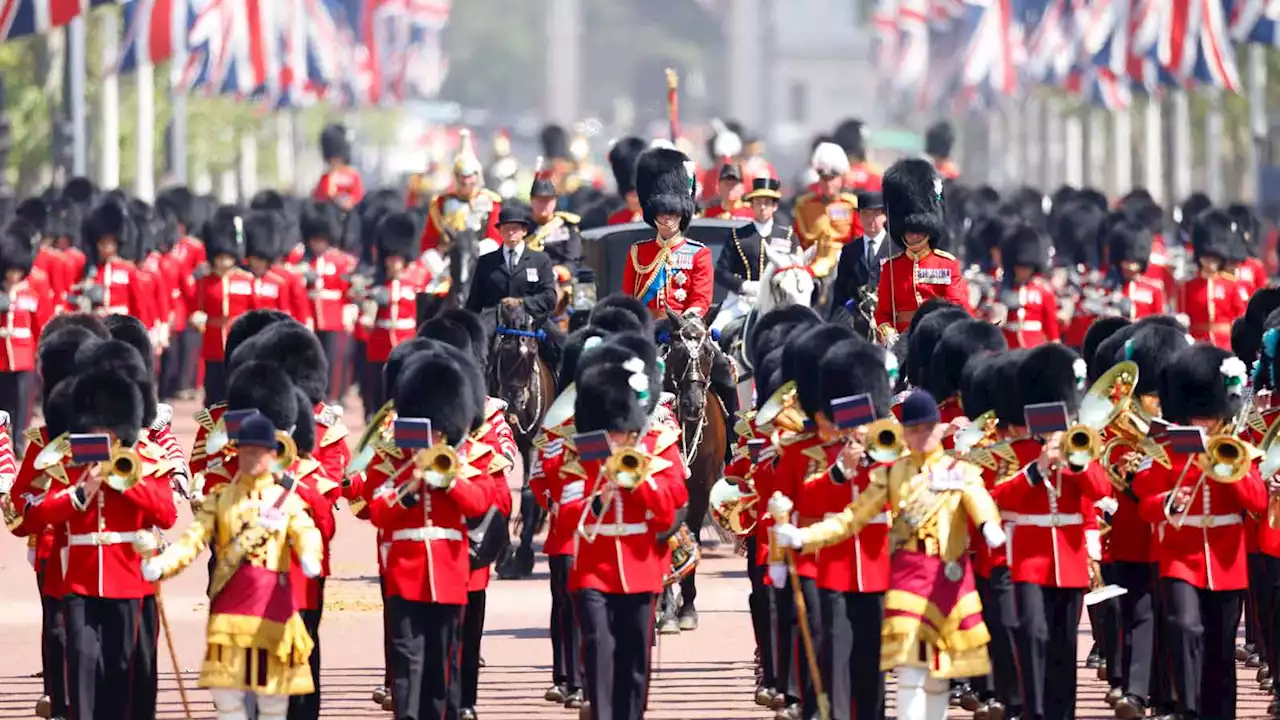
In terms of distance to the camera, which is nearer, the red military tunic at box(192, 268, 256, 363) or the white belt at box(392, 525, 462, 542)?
the white belt at box(392, 525, 462, 542)

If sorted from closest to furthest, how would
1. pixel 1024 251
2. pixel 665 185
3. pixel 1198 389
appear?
pixel 1198 389, pixel 665 185, pixel 1024 251

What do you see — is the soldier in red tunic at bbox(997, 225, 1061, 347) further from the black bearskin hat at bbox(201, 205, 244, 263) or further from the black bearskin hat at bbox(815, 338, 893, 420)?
the black bearskin hat at bbox(815, 338, 893, 420)

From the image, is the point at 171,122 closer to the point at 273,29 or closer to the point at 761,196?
the point at 273,29

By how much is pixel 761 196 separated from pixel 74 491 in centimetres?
698

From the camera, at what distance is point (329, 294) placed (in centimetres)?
2350

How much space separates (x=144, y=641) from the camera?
10.8 meters

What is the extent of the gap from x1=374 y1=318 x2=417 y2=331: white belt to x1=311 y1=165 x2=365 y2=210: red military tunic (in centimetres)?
790

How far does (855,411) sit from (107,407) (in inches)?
89.1

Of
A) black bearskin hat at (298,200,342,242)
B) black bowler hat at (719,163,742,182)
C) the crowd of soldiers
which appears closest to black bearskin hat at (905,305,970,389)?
the crowd of soldiers

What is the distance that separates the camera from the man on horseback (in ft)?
51.5

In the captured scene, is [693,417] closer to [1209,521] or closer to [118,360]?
[118,360]

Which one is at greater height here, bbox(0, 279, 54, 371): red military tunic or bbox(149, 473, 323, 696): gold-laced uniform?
bbox(0, 279, 54, 371): red military tunic

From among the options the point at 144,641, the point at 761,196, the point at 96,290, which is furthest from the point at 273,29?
the point at 144,641

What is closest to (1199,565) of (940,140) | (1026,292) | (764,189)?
(764,189)
